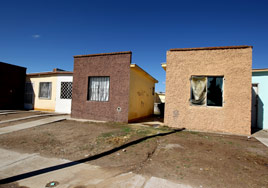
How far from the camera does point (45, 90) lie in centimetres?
1320

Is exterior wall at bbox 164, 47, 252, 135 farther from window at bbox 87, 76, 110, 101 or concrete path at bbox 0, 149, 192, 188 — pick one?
concrete path at bbox 0, 149, 192, 188

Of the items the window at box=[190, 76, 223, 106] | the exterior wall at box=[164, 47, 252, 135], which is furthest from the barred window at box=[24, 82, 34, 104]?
the window at box=[190, 76, 223, 106]

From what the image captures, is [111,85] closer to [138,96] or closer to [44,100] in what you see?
[138,96]

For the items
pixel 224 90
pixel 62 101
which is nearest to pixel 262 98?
pixel 224 90

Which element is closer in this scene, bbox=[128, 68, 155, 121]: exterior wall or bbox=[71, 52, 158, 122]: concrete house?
bbox=[71, 52, 158, 122]: concrete house

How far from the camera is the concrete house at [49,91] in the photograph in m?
12.1

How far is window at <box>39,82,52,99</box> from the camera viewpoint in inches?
511

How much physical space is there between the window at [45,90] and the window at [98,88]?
583 cm

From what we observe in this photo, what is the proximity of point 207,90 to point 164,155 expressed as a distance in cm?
477

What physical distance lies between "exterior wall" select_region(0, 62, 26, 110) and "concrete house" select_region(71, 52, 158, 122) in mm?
8981

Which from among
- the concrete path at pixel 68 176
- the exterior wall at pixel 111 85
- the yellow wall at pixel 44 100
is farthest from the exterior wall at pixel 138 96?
the yellow wall at pixel 44 100

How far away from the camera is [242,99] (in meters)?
6.67

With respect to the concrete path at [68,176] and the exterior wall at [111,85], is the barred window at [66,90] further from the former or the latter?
the concrete path at [68,176]

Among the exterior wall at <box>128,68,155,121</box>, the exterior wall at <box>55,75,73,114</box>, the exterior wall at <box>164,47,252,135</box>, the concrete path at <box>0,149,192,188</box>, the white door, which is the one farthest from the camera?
the white door
